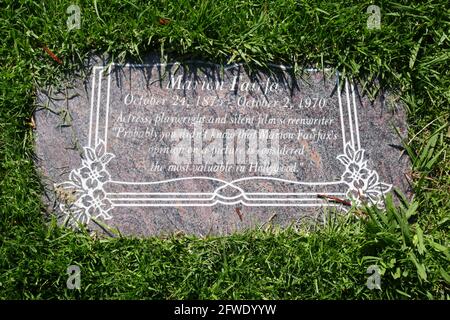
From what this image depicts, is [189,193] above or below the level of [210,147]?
below

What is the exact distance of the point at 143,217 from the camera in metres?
2.95

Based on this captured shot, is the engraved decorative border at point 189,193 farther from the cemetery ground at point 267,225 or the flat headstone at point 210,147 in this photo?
the cemetery ground at point 267,225

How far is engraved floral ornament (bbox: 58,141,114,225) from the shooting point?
296cm

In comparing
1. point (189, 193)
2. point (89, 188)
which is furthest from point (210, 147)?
point (89, 188)

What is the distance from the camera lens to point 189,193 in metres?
2.98

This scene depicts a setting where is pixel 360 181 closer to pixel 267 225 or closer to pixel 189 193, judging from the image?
pixel 267 225

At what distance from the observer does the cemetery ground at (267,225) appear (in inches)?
112

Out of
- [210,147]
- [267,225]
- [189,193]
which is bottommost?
[267,225]

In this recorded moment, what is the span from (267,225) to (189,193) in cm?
41

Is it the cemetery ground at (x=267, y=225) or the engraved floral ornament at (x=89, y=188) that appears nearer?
the cemetery ground at (x=267, y=225)

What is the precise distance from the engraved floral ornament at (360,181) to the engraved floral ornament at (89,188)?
117 cm

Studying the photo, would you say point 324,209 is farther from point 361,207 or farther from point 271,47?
point 271,47

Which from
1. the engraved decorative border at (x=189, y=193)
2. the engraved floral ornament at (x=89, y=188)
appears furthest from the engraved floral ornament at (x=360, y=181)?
the engraved floral ornament at (x=89, y=188)
